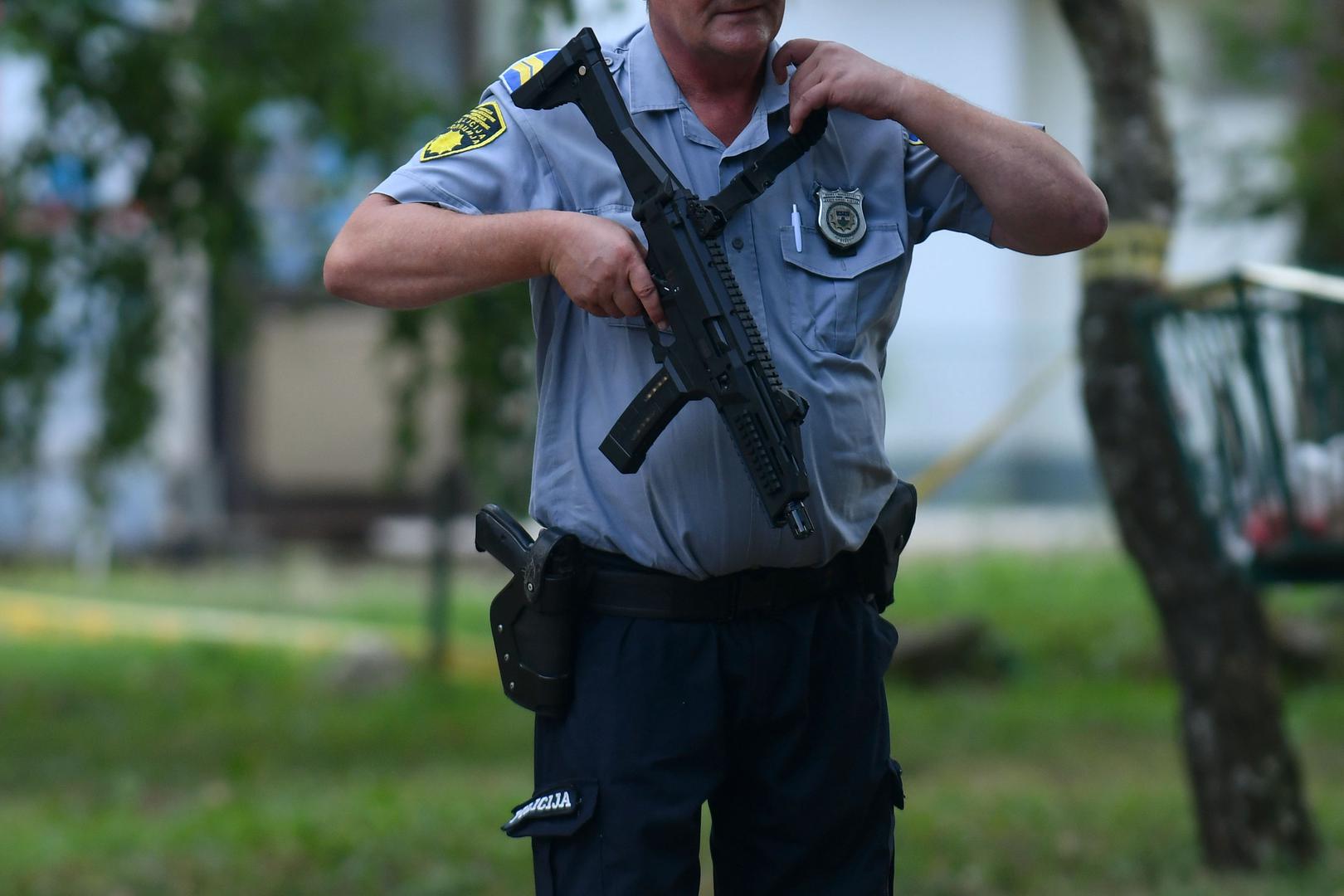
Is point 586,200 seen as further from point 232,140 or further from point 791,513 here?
point 232,140

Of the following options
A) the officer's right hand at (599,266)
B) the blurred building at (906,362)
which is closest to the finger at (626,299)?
the officer's right hand at (599,266)

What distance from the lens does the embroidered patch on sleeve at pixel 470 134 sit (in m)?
2.38

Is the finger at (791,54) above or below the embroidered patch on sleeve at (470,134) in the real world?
above

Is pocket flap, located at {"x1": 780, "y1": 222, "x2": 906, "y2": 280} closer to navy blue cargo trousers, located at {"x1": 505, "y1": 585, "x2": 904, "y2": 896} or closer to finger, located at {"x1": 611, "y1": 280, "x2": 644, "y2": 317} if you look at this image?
finger, located at {"x1": 611, "y1": 280, "x2": 644, "y2": 317}

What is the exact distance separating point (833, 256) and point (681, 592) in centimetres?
50

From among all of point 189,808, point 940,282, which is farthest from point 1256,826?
point 940,282

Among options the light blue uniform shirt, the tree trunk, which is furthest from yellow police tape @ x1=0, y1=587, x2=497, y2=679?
the light blue uniform shirt

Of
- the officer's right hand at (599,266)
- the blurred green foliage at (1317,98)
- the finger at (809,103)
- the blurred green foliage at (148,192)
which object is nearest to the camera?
the officer's right hand at (599,266)

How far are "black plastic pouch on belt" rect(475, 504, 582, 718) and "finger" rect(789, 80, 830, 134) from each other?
0.64 metres

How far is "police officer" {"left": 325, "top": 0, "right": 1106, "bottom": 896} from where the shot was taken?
7.70ft

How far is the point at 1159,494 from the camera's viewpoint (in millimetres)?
4668

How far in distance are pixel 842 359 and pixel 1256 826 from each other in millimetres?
2862

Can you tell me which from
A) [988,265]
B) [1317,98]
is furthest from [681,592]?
[988,265]

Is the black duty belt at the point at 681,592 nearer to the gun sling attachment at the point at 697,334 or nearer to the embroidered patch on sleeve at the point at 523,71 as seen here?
the gun sling attachment at the point at 697,334
